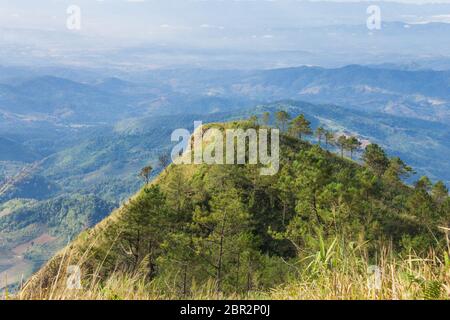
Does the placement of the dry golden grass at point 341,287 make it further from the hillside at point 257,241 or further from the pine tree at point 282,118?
the pine tree at point 282,118

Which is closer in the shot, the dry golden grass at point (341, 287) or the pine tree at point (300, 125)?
the dry golden grass at point (341, 287)

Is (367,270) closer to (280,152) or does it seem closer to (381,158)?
(280,152)
